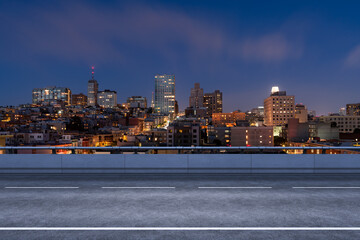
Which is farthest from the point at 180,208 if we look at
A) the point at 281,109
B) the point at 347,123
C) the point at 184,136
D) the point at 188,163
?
the point at 347,123

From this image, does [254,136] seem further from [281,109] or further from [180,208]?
[180,208]

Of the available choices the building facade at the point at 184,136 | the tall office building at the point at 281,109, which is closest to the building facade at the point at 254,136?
the building facade at the point at 184,136

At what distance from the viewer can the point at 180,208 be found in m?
6.98

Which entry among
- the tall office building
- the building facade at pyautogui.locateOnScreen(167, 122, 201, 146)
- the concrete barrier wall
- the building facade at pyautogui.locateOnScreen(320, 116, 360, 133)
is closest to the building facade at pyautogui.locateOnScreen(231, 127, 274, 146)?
the building facade at pyautogui.locateOnScreen(167, 122, 201, 146)

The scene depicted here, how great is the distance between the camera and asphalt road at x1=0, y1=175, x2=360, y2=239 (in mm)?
5398

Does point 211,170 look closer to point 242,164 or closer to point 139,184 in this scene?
point 242,164

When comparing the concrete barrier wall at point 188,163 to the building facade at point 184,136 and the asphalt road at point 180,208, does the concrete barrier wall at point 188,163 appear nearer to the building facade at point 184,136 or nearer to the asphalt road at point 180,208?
the asphalt road at point 180,208

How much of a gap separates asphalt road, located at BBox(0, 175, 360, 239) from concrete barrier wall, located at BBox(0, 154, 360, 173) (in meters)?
1.06

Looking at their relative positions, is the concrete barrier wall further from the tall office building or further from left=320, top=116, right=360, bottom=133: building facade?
left=320, top=116, right=360, bottom=133: building facade

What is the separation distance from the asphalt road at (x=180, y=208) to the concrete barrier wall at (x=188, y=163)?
1.06 m

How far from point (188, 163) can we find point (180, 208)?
17.5ft

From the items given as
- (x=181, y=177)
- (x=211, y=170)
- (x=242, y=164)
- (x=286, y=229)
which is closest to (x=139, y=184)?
(x=181, y=177)

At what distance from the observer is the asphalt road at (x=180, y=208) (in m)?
5.40

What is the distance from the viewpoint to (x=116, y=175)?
11992mm
